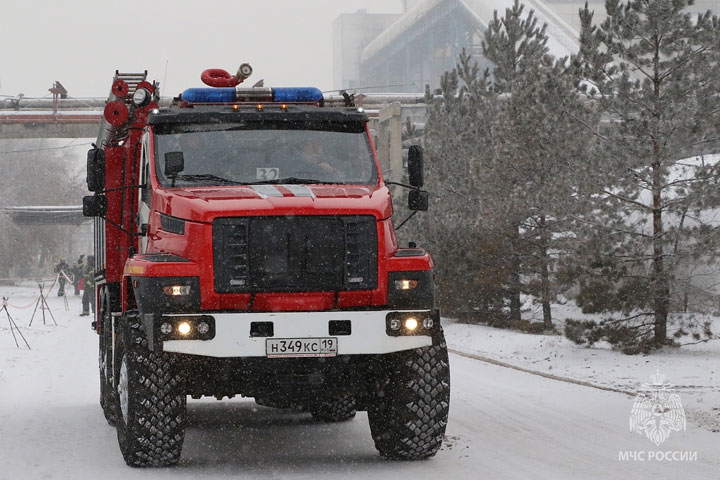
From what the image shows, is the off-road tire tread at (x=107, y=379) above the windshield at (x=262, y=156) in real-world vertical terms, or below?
below

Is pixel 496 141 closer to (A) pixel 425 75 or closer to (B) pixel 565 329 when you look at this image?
(B) pixel 565 329

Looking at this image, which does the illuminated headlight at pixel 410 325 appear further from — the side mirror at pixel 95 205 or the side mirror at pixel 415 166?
the side mirror at pixel 95 205

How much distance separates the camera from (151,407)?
846 centimetres

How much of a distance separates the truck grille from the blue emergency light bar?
2005 mm

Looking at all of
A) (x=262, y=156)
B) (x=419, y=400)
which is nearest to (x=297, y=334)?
(x=419, y=400)

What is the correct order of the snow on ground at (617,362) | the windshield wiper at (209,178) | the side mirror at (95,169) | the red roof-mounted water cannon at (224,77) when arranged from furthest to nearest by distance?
the snow on ground at (617,362) < the red roof-mounted water cannon at (224,77) < the side mirror at (95,169) < the windshield wiper at (209,178)

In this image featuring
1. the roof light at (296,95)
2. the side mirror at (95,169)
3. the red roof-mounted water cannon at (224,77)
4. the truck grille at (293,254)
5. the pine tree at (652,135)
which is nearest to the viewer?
the truck grille at (293,254)

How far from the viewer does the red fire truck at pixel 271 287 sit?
8.27 metres

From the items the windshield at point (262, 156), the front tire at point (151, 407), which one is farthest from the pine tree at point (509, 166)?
the front tire at point (151, 407)

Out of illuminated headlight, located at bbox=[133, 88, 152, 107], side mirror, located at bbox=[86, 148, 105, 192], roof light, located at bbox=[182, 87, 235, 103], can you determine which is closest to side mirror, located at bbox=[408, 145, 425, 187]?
roof light, located at bbox=[182, 87, 235, 103]

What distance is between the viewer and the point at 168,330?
26.8ft

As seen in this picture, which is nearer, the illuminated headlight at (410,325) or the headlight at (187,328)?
the headlight at (187,328)

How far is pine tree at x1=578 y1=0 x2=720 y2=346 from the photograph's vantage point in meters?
17.7

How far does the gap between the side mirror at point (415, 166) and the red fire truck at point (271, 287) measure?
0.41 m
